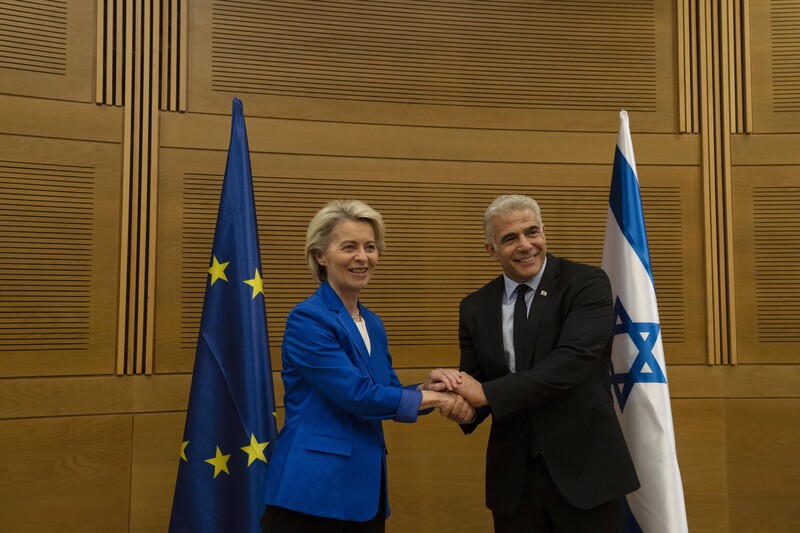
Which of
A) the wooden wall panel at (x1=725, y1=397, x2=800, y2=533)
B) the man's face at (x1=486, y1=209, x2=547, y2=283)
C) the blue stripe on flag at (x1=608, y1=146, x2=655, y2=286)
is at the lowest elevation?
the wooden wall panel at (x1=725, y1=397, x2=800, y2=533)

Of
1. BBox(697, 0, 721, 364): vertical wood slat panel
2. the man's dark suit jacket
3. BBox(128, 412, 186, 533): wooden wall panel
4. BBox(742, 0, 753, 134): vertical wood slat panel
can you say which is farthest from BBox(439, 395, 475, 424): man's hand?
BBox(742, 0, 753, 134): vertical wood slat panel

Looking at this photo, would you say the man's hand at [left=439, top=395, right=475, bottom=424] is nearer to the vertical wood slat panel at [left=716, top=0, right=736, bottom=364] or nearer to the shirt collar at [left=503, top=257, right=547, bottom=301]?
the shirt collar at [left=503, top=257, right=547, bottom=301]

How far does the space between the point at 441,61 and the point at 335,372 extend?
2.18 meters

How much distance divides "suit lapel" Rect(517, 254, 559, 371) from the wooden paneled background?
1.29 meters

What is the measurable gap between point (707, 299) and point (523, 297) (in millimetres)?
1780

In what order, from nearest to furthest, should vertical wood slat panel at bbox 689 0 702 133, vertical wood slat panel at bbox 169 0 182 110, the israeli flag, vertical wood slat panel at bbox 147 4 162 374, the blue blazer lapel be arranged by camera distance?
the blue blazer lapel
the israeli flag
vertical wood slat panel at bbox 147 4 162 374
vertical wood slat panel at bbox 169 0 182 110
vertical wood slat panel at bbox 689 0 702 133

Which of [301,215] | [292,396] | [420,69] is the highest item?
[420,69]

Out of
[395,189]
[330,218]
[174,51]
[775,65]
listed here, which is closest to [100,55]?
[174,51]

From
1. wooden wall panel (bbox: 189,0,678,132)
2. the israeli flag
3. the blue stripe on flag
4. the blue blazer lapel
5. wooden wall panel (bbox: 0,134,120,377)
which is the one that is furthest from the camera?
wooden wall panel (bbox: 189,0,678,132)

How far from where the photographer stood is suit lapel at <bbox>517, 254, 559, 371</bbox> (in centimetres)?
213

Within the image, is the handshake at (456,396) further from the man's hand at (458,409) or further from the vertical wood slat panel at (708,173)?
the vertical wood slat panel at (708,173)

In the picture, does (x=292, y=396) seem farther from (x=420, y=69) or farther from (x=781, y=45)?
(x=781, y=45)

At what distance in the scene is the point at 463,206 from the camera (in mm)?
3492

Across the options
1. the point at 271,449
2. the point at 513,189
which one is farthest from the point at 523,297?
the point at 513,189
